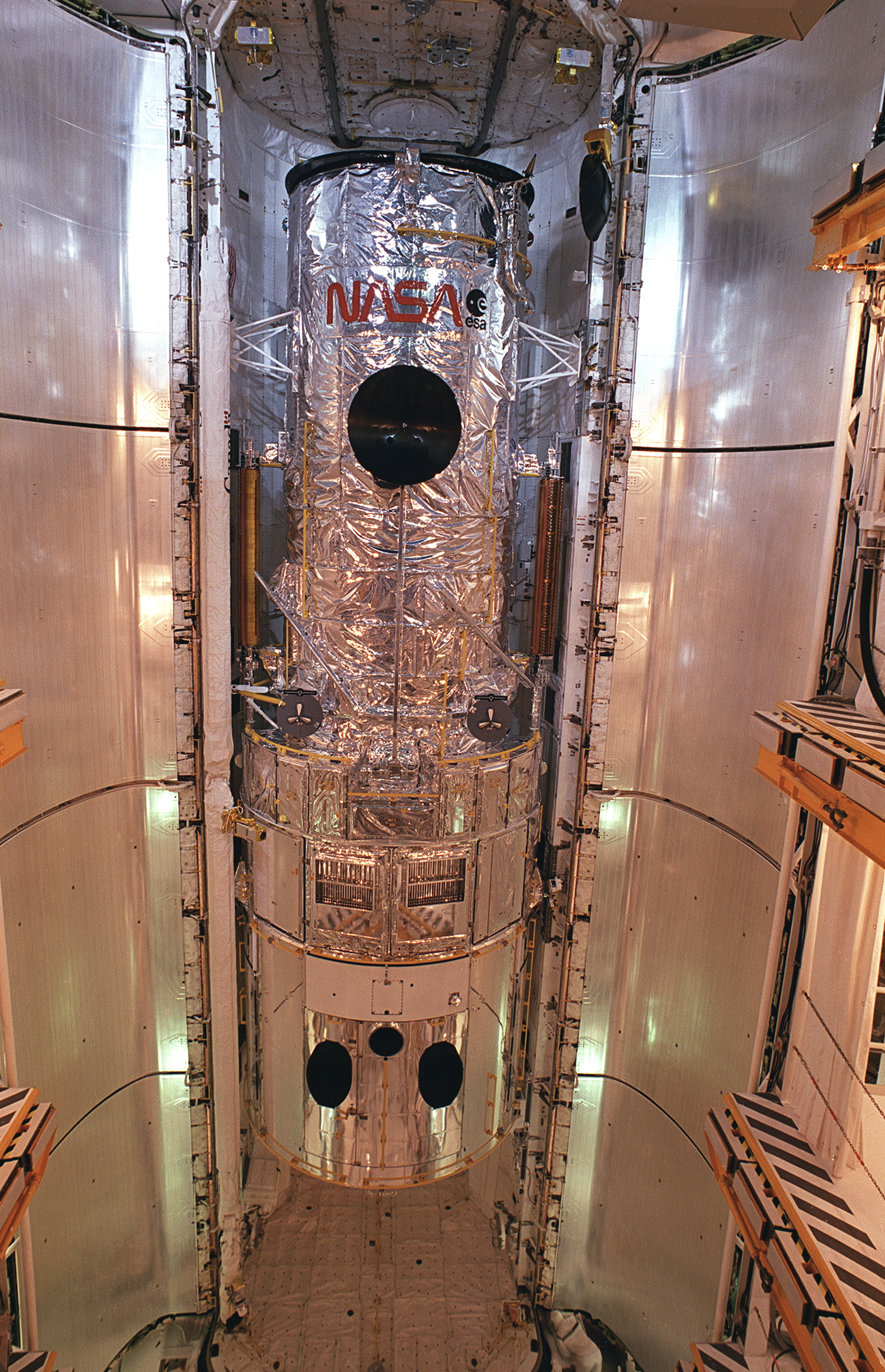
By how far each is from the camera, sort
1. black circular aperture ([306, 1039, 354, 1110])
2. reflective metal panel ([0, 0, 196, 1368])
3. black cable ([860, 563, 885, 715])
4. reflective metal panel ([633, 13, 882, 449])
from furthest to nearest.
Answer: black circular aperture ([306, 1039, 354, 1110]) < reflective metal panel ([0, 0, 196, 1368]) < reflective metal panel ([633, 13, 882, 449]) < black cable ([860, 563, 885, 715])

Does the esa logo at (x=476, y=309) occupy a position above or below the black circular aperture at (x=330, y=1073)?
above

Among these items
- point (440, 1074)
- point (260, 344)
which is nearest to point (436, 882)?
point (440, 1074)

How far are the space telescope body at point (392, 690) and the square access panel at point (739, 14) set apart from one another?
8.06ft

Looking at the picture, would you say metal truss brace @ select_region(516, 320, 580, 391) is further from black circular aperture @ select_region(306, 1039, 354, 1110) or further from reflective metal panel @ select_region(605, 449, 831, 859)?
black circular aperture @ select_region(306, 1039, 354, 1110)

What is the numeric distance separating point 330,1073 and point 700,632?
4.88 metres

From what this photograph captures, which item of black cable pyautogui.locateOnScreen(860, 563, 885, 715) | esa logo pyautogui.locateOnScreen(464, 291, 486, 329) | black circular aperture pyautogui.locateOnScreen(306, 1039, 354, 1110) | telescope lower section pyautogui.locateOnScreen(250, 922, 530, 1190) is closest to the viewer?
black cable pyautogui.locateOnScreen(860, 563, 885, 715)

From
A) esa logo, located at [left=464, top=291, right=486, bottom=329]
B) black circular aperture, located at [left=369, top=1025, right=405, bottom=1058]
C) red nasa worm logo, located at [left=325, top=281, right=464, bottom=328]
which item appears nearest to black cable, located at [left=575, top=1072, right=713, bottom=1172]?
black circular aperture, located at [left=369, top=1025, right=405, bottom=1058]

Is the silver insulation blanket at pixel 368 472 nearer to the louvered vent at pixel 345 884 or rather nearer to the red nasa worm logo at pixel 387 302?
the red nasa worm logo at pixel 387 302

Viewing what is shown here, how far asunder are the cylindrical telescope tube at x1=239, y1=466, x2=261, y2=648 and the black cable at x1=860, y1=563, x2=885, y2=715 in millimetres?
4784

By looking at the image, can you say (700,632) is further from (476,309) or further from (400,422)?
(476,309)

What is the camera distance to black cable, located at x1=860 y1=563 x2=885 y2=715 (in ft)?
14.0

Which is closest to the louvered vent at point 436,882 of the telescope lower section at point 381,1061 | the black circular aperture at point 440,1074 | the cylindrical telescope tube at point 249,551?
the telescope lower section at point 381,1061

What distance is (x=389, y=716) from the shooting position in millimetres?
6566

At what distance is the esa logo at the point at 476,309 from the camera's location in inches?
248
